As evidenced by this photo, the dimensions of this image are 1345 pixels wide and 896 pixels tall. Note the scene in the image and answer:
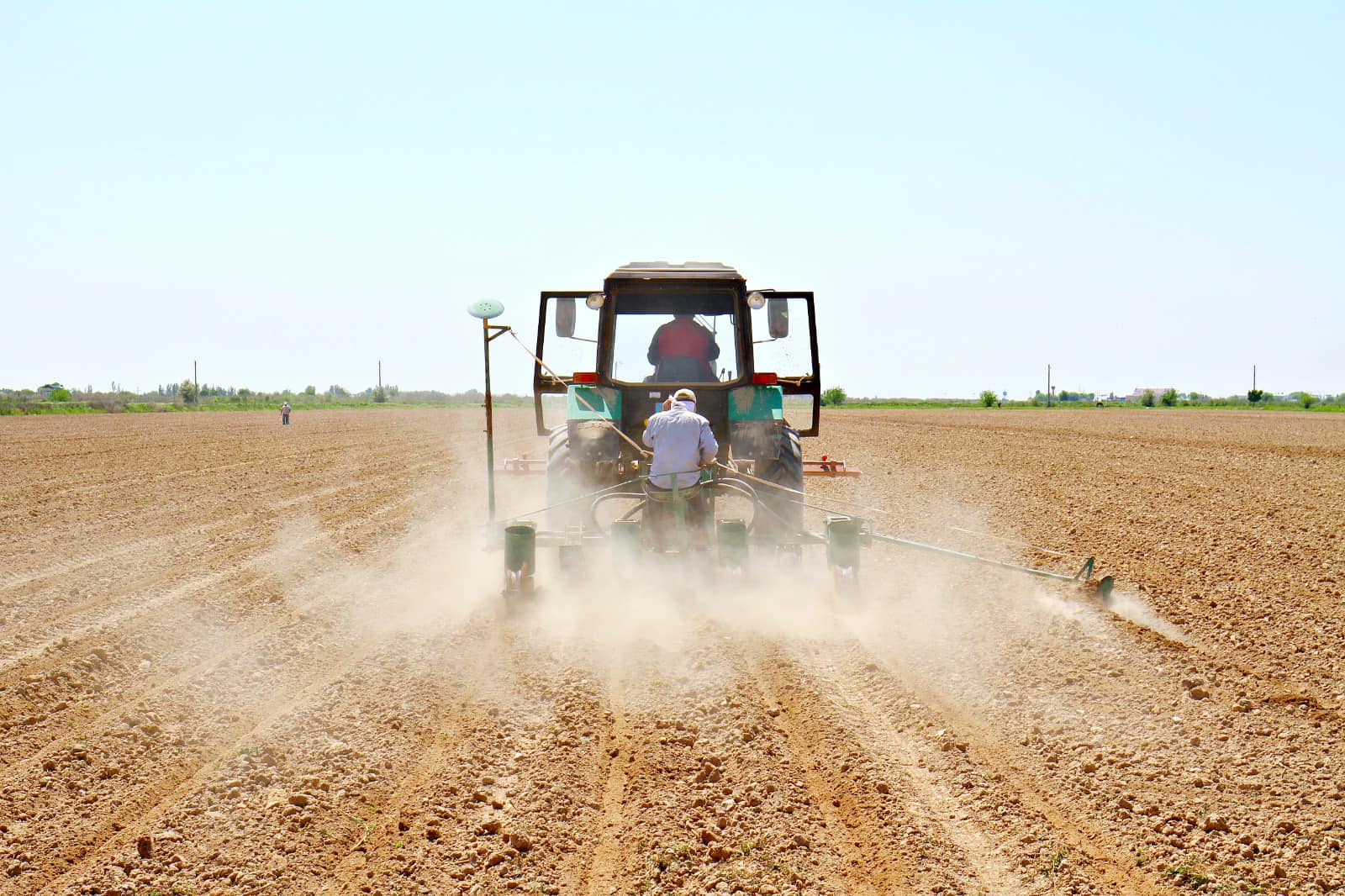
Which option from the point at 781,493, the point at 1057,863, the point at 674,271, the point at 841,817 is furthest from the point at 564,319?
the point at 1057,863

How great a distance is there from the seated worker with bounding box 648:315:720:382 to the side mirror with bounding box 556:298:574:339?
0.75 metres

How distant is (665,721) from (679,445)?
2.68 meters

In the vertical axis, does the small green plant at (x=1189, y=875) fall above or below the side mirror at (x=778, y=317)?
below

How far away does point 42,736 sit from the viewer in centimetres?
432

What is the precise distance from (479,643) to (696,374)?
10.6 feet

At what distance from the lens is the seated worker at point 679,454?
6.80m

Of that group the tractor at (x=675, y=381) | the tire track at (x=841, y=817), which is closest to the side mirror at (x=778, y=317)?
the tractor at (x=675, y=381)

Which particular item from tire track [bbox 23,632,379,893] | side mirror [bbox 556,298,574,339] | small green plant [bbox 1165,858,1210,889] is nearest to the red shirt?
side mirror [bbox 556,298,574,339]

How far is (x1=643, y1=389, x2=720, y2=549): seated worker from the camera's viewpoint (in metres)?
6.80

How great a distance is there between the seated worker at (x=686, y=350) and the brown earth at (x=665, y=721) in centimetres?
183

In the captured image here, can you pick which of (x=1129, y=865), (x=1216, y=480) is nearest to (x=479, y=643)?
(x=1129, y=865)

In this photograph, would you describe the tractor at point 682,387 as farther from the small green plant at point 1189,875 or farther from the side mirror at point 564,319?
the small green plant at point 1189,875

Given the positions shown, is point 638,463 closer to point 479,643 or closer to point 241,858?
point 479,643

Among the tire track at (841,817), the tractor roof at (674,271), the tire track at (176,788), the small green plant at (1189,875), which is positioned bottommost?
the small green plant at (1189,875)
